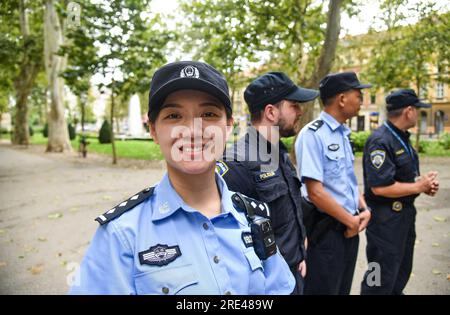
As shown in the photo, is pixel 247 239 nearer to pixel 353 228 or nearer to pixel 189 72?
pixel 189 72

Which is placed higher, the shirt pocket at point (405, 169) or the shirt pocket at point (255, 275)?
the shirt pocket at point (405, 169)

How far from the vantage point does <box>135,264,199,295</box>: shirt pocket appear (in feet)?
3.47

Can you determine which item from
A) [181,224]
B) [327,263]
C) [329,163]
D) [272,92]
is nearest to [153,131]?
[181,224]

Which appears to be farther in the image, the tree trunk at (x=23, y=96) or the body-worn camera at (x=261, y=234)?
the tree trunk at (x=23, y=96)

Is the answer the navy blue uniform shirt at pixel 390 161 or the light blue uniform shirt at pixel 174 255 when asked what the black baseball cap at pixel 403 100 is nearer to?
the navy blue uniform shirt at pixel 390 161

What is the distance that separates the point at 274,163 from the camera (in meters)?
2.08

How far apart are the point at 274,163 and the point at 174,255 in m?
1.10

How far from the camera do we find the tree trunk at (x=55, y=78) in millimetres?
15405

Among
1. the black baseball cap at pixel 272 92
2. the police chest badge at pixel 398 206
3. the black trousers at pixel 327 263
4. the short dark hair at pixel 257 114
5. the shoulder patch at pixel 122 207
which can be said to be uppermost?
the black baseball cap at pixel 272 92

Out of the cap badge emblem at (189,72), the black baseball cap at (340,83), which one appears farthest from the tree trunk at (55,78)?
the cap badge emblem at (189,72)

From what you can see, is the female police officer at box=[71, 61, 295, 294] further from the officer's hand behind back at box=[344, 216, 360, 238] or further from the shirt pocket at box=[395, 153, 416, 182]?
the shirt pocket at box=[395, 153, 416, 182]

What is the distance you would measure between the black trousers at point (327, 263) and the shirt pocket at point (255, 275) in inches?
57.1

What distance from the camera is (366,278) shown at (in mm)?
2867
